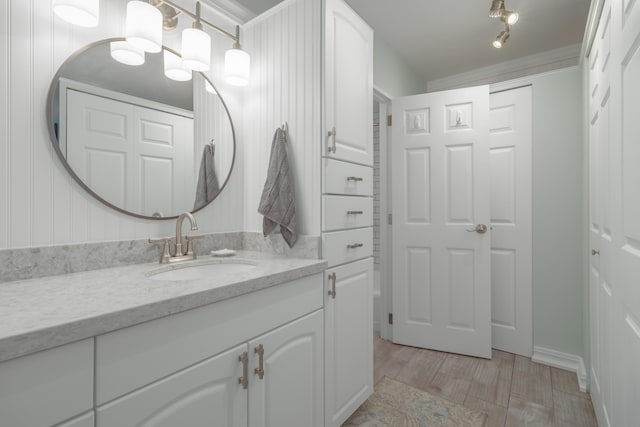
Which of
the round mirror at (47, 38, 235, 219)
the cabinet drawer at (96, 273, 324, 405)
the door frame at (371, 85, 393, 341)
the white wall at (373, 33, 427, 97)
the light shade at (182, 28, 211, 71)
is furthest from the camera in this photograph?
the door frame at (371, 85, 393, 341)

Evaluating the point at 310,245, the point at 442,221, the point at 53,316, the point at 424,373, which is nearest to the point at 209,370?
the point at 53,316

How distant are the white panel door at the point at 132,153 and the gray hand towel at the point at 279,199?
39 cm

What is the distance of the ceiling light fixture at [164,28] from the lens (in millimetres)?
1066

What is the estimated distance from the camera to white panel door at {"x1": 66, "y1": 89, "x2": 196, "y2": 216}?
116 cm

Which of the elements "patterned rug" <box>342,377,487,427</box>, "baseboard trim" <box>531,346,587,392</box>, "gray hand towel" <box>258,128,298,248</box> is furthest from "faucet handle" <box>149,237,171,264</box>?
"baseboard trim" <box>531,346,587,392</box>

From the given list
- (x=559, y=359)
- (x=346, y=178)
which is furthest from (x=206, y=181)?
(x=559, y=359)

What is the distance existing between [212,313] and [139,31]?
3.56 ft

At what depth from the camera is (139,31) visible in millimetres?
1177

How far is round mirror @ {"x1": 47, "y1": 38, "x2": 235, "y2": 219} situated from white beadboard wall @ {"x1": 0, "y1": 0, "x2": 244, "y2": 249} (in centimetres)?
4

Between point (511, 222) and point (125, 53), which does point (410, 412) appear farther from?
point (125, 53)

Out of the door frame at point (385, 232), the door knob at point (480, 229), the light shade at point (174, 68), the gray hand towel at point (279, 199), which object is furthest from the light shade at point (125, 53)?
the door knob at point (480, 229)

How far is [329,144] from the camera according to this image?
1.45m

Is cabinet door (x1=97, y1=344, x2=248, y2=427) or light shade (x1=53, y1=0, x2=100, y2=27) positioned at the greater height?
light shade (x1=53, y1=0, x2=100, y2=27)

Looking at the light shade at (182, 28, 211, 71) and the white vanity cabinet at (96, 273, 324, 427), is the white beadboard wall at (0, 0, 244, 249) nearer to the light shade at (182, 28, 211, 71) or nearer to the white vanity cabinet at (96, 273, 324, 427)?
the light shade at (182, 28, 211, 71)
